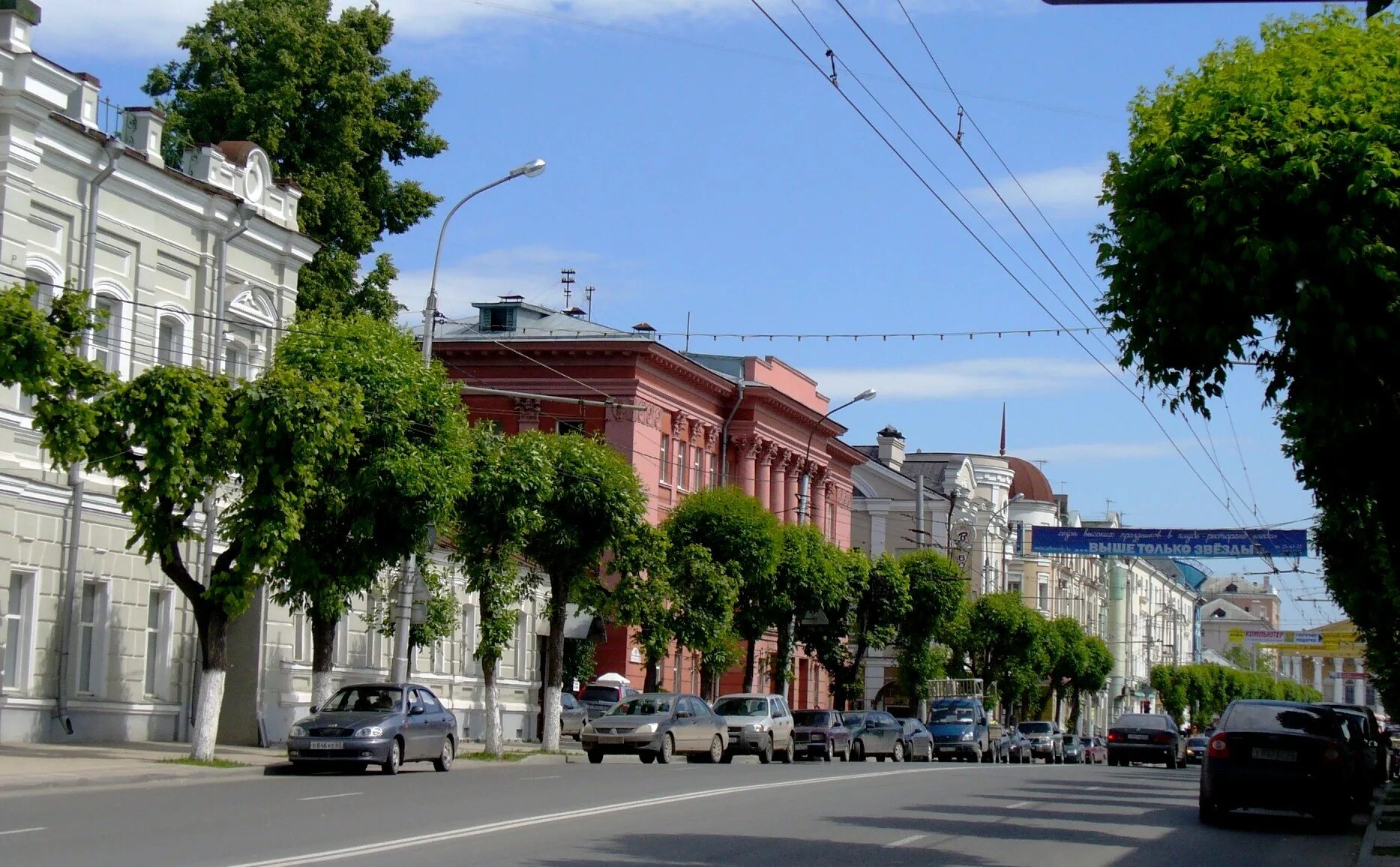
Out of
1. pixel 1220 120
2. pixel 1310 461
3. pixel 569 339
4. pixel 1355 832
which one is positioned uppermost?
pixel 569 339

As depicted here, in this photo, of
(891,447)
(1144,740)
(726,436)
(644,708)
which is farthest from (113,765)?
(891,447)

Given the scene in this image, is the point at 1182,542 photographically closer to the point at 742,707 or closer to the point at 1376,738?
the point at 742,707

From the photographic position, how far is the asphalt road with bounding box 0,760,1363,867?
14477mm

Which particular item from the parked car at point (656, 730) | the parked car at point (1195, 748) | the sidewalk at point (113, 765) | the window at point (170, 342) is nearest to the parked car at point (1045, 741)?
the parked car at point (1195, 748)

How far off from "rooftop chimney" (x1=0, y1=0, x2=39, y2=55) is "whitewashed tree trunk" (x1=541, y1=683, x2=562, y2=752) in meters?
16.7

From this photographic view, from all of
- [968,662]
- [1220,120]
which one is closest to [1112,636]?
[968,662]

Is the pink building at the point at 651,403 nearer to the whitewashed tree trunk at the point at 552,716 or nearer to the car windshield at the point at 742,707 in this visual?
the car windshield at the point at 742,707

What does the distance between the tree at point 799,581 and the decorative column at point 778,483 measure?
912 centimetres

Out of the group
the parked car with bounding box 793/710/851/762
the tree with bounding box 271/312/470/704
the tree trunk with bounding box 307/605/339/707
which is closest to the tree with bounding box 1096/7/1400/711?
the tree with bounding box 271/312/470/704

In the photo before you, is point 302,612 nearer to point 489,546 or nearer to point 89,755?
point 489,546

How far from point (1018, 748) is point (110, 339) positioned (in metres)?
37.1

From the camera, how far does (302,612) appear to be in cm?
3531

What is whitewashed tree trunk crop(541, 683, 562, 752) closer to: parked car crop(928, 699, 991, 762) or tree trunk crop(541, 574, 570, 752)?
tree trunk crop(541, 574, 570, 752)

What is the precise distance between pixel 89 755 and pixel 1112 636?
102 m
